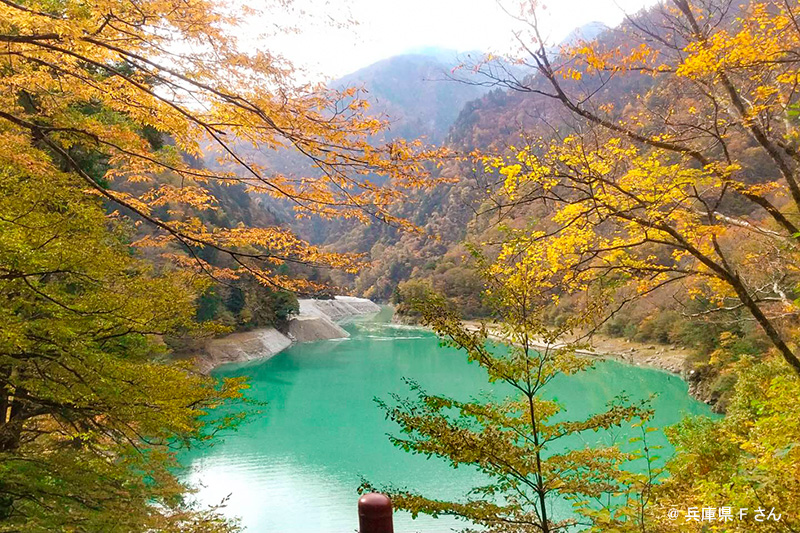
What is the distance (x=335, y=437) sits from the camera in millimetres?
13492

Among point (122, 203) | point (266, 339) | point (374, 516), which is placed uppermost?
point (122, 203)

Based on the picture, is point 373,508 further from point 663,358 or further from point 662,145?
point 663,358

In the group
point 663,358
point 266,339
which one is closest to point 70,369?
point 663,358

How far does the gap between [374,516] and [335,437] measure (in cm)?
1347

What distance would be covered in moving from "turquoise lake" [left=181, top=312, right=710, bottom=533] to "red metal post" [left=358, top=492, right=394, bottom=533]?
103 inches

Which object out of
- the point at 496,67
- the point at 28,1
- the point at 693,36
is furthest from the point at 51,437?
the point at 693,36

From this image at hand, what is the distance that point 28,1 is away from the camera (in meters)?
2.87

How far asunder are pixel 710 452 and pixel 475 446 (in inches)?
213

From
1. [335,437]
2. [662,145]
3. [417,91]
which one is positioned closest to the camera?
[662,145]

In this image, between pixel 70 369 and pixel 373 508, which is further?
pixel 70 369

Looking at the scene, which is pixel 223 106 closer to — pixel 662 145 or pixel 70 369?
pixel 70 369

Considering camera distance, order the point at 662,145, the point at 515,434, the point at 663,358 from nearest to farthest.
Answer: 1. the point at 515,434
2. the point at 662,145
3. the point at 663,358

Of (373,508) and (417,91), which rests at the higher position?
(417,91)

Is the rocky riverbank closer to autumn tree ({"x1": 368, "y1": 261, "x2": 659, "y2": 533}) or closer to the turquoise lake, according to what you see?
the turquoise lake
